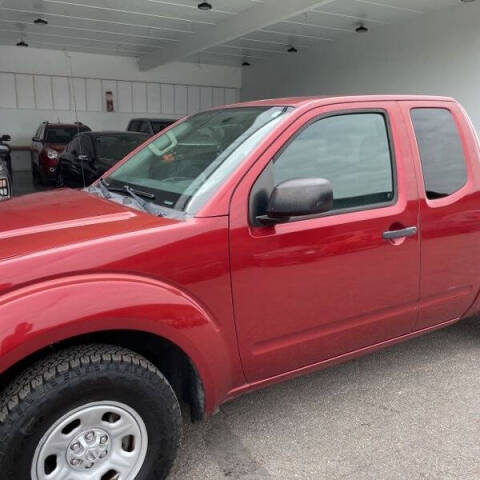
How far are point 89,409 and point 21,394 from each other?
0.26 m

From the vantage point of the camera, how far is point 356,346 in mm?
2768

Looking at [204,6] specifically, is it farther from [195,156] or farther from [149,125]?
[195,156]

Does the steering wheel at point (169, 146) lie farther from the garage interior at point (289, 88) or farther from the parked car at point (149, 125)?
the parked car at point (149, 125)

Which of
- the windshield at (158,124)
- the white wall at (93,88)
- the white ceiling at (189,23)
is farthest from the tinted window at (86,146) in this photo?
the white wall at (93,88)

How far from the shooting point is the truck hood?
1956 mm

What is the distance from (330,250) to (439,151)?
1.03 m

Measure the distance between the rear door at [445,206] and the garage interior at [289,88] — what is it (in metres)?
0.57

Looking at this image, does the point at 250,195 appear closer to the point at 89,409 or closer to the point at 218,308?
the point at 218,308

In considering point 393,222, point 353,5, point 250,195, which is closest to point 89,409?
point 250,195

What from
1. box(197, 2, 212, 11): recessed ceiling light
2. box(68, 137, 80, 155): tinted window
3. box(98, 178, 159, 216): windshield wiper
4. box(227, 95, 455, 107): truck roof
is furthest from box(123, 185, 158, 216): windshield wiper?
box(197, 2, 212, 11): recessed ceiling light

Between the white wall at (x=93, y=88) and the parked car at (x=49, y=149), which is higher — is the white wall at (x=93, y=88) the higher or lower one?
the higher one

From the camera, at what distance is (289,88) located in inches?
759

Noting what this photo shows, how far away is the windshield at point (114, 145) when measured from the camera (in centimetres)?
941

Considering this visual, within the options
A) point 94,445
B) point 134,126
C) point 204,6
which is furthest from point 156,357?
point 134,126
